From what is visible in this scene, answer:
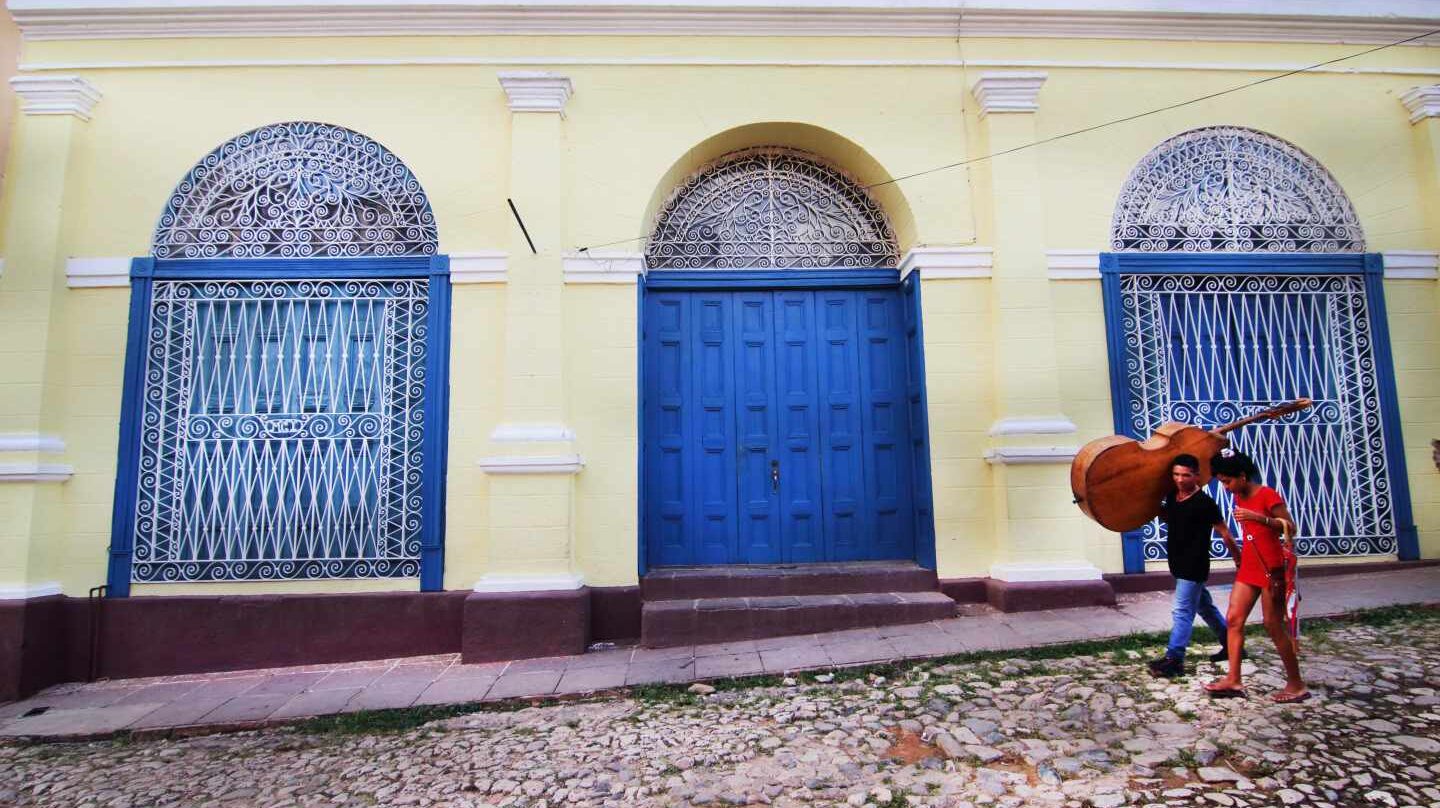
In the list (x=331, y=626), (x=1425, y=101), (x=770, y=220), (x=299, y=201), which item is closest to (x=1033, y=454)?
(x=770, y=220)

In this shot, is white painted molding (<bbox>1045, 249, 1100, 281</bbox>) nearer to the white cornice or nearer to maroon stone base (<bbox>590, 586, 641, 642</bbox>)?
the white cornice

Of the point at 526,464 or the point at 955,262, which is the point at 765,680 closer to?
the point at 526,464

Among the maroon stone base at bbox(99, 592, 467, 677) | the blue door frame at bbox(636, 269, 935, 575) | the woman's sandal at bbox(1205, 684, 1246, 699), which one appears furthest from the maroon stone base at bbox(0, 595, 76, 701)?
the woman's sandal at bbox(1205, 684, 1246, 699)

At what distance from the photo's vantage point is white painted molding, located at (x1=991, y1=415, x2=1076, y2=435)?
5.09 meters

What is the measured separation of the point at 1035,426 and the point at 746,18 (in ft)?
11.7

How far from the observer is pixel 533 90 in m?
5.26

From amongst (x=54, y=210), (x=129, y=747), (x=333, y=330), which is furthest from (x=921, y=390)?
(x=54, y=210)

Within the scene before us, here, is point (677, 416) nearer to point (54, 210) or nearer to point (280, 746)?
point (280, 746)

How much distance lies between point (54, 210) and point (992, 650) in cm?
661

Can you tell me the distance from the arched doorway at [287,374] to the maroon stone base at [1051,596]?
12.3 feet

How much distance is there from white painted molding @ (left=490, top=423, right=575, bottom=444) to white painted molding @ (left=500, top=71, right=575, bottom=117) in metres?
2.20

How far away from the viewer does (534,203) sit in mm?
5219

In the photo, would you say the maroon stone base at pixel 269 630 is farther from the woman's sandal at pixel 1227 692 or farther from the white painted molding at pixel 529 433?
the woman's sandal at pixel 1227 692

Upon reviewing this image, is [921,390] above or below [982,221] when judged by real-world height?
below
